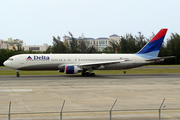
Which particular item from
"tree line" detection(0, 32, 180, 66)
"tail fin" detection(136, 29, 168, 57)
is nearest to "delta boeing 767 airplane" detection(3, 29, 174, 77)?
"tail fin" detection(136, 29, 168, 57)

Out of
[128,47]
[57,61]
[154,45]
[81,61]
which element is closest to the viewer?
[57,61]

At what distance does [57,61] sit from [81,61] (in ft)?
13.7

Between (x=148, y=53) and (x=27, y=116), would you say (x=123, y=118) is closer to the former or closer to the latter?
(x=27, y=116)

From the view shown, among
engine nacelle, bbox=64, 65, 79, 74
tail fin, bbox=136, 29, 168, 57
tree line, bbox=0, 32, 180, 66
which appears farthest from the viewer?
tree line, bbox=0, 32, 180, 66

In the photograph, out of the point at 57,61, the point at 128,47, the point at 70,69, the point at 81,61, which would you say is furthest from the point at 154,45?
the point at 128,47

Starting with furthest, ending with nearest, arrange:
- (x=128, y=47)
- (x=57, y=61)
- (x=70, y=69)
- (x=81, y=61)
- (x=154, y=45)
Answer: (x=128, y=47)
(x=154, y=45)
(x=81, y=61)
(x=57, y=61)
(x=70, y=69)

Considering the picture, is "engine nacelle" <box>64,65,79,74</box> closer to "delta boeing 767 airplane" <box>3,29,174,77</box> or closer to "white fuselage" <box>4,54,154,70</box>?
"delta boeing 767 airplane" <box>3,29,174,77</box>

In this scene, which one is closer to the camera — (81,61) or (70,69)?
(70,69)

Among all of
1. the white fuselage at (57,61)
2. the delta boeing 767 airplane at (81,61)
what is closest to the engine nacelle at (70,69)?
the delta boeing 767 airplane at (81,61)

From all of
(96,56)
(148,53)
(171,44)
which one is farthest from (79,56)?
(171,44)

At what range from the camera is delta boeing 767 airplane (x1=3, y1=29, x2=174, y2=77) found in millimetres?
36250

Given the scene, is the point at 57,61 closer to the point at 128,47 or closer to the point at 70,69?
the point at 70,69

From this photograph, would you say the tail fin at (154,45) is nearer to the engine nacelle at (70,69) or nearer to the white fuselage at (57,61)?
the white fuselage at (57,61)

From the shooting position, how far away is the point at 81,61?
128 feet
